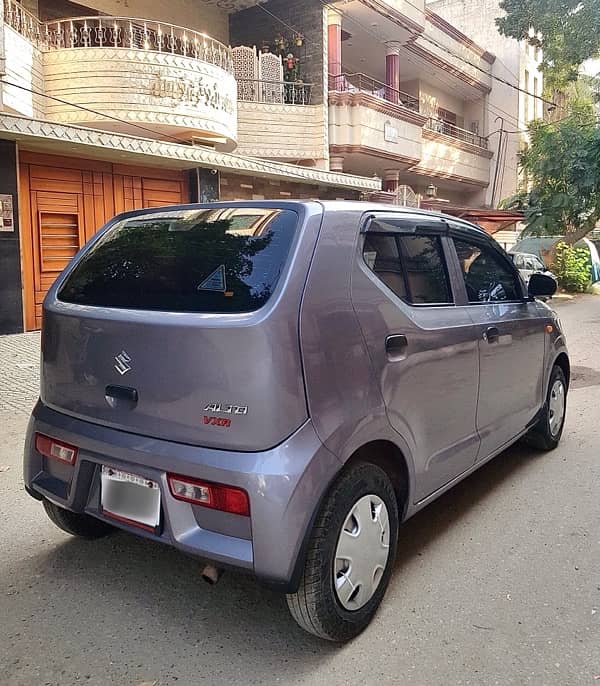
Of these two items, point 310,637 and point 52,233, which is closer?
point 310,637

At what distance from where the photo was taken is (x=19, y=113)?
408 inches

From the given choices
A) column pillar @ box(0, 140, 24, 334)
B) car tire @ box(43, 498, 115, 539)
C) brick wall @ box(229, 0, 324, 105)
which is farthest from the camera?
brick wall @ box(229, 0, 324, 105)

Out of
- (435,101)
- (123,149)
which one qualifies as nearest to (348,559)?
(123,149)

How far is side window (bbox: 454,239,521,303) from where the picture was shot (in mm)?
3535

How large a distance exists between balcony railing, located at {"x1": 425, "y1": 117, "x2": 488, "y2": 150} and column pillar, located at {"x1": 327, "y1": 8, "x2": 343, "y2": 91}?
8.40 m

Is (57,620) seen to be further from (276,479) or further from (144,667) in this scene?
(276,479)

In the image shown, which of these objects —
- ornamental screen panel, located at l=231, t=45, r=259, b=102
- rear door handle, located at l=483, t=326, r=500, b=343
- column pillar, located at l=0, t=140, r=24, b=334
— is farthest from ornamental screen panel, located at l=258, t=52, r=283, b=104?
rear door handle, located at l=483, t=326, r=500, b=343

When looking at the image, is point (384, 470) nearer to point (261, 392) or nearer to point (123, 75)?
point (261, 392)

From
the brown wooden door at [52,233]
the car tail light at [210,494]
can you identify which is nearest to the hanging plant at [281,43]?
the brown wooden door at [52,233]

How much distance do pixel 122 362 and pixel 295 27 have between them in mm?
15834

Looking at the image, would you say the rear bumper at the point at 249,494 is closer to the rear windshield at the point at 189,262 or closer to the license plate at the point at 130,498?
the license plate at the point at 130,498

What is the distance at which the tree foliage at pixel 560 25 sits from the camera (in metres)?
16.0

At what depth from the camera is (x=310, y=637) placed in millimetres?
2514

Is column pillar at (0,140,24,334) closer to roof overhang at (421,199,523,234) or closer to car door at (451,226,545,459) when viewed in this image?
car door at (451,226,545,459)
